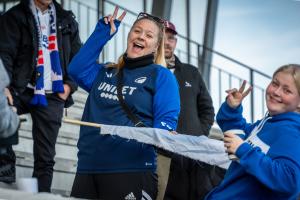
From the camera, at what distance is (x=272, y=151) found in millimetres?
3051

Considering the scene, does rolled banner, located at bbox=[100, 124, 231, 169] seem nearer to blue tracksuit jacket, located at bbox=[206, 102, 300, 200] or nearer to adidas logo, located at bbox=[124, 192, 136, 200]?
adidas logo, located at bbox=[124, 192, 136, 200]

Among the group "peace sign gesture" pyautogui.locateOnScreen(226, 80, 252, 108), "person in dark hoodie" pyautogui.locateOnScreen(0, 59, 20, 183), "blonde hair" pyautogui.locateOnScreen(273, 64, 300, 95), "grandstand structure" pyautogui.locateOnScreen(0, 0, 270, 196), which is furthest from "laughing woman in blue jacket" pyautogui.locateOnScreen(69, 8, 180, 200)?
"grandstand structure" pyautogui.locateOnScreen(0, 0, 270, 196)

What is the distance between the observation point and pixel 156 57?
13.2ft

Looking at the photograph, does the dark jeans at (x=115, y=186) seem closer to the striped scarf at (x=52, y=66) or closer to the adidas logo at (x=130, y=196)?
the adidas logo at (x=130, y=196)

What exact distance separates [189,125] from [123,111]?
1576 mm

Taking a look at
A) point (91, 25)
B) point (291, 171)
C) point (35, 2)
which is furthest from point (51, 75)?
point (91, 25)

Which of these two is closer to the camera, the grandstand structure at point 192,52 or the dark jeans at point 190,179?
the dark jeans at point 190,179

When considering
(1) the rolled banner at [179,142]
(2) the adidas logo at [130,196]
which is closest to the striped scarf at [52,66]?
(1) the rolled banner at [179,142]

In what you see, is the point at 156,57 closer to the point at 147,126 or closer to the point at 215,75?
the point at 147,126

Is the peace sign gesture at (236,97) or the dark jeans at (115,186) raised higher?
the peace sign gesture at (236,97)

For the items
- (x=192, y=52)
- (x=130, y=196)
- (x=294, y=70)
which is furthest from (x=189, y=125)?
(x=192, y=52)

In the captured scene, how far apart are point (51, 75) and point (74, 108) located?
8.85 feet

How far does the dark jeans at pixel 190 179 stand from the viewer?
14.0ft

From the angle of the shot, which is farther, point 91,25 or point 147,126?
point 91,25
